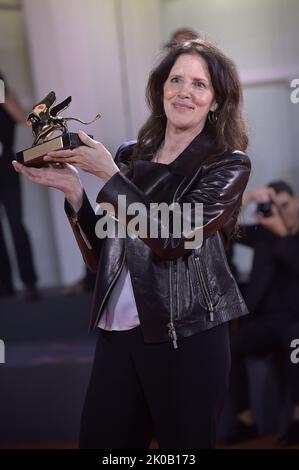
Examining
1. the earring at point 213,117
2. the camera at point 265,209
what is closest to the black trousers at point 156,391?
the earring at point 213,117

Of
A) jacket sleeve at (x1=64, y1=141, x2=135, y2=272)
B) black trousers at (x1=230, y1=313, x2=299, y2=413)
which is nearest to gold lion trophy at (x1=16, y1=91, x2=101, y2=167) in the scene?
jacket sleeve at (x1=64, y1=141, x2=135, y2=272)

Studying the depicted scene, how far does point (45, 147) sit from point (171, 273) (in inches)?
13.1

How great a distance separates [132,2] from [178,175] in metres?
2.17

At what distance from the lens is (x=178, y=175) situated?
59.0 inches

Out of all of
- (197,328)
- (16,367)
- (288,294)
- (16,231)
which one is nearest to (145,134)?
(197,328)

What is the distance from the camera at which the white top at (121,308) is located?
146 cm

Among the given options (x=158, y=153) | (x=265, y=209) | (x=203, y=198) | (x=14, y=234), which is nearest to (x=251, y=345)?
(x=265, y=209)

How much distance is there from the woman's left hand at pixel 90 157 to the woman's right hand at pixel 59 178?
7 cm

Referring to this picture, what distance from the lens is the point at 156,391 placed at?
1.45 m

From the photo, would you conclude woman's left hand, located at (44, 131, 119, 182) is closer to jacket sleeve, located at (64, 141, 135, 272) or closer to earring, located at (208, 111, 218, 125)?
jacket sleeve, located at (64, 141, 135, 272)
